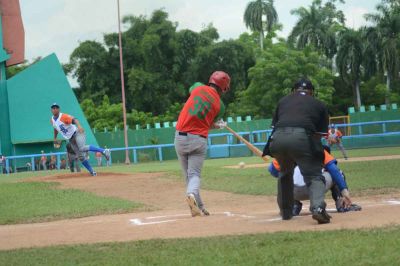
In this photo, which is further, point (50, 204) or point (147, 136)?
point (147, 136)

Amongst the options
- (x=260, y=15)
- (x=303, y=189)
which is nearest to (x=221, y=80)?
(x=303, y=189)

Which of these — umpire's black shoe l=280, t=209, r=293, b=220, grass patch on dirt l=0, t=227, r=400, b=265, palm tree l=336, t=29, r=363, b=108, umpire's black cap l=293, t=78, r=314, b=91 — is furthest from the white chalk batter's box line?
palm tree l=336, t=29, r=363, b=108

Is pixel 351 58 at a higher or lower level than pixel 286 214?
higher

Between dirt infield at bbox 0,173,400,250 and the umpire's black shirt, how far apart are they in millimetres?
1089

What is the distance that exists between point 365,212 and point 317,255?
3.19 meters

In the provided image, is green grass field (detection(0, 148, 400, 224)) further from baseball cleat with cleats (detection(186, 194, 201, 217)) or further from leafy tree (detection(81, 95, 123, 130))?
leafy tree (detection(81, 95, 123, 130))

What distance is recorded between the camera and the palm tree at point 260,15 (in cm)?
7962

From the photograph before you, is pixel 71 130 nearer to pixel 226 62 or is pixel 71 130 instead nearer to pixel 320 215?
pixel 320 215

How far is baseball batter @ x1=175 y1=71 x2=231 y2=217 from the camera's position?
881 cm

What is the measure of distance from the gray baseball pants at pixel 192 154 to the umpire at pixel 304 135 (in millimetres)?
1439

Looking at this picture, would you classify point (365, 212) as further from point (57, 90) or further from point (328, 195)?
point (57, 90)

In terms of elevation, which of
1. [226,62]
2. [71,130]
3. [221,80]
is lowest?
[71,130]

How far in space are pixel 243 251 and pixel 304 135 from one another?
7.26 feet

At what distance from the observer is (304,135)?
292 inches
